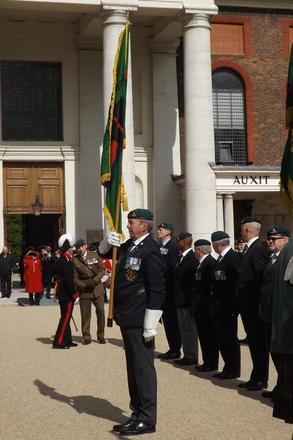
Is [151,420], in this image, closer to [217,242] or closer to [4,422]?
[4,422]

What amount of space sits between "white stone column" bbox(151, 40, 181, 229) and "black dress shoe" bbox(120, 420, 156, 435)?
22.1 metres

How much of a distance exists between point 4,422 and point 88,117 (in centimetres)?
2204

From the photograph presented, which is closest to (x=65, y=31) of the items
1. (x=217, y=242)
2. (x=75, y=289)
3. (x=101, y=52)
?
(x=101, y=52)

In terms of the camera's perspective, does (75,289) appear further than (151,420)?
Yes

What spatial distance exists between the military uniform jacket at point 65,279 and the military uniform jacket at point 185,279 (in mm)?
2543

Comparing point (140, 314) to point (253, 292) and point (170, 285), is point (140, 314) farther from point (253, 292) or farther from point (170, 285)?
point (170, 285)

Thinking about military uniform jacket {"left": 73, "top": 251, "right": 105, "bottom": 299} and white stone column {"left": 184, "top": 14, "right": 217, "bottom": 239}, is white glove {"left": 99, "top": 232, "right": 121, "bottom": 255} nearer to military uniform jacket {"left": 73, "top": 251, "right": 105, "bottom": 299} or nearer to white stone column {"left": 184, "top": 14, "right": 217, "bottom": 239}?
military uniform jacket {"left": 73, "top": 251, "right": 105, "bottom": 299}

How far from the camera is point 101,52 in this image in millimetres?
29109

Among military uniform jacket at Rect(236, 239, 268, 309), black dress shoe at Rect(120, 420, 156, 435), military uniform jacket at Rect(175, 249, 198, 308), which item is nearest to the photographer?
black dress shoe at Rect(120, 420, 156, 435)

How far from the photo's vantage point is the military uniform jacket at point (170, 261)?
40.2 feet

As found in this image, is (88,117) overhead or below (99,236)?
overhead

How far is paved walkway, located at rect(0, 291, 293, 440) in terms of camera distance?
7.29 m

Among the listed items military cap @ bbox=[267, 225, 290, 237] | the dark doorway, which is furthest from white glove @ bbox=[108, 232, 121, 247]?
the dark doorway

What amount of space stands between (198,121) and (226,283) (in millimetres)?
16132
